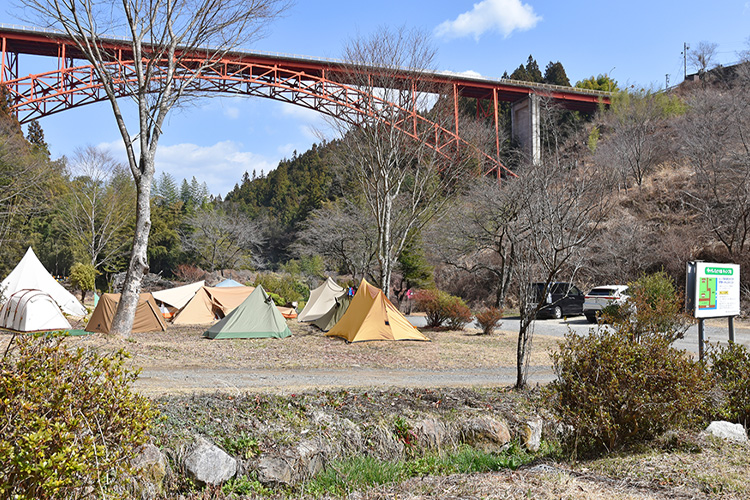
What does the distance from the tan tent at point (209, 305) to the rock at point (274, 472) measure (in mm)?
15335

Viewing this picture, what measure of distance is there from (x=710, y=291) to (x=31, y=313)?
1545 centimetres

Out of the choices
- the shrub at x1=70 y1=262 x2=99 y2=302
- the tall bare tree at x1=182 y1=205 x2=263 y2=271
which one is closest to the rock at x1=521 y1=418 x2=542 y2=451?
the shrub at x1=70 y1=262 x2=99 y2=302

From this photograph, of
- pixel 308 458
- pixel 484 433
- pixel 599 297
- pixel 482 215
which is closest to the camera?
pixel 308 458

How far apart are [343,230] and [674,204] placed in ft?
62.7

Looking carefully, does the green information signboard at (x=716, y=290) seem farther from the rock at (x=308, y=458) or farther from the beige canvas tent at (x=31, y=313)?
the beige canvas tent at (x=31, y=313)

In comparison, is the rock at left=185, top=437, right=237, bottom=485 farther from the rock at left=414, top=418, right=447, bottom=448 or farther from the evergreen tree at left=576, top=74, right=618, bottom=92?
the evergreen tree at left=576, top=74, right=618, bottom=92

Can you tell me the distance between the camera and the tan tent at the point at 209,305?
18594mm

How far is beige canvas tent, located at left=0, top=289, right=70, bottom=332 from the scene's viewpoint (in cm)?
1373

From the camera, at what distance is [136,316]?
15.1m

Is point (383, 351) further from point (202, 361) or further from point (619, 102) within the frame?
point (619, 102)

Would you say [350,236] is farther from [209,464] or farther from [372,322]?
[209,464]

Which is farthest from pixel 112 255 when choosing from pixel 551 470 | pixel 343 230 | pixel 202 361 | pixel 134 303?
pixel 551 470

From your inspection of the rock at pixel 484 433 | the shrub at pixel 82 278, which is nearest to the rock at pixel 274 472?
the rock at pixel 484 433

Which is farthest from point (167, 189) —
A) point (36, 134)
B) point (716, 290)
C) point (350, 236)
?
point (716, 290)
